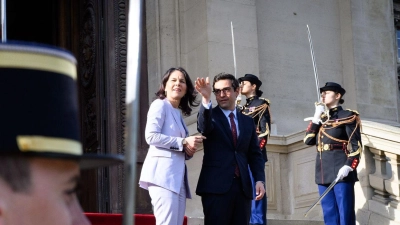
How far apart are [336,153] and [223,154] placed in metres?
3.08

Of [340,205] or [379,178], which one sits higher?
[379,178]

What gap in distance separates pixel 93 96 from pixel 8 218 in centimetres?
999

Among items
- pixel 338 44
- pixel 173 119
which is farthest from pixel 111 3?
pixel 173 119

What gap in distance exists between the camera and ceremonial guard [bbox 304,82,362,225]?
9.20m

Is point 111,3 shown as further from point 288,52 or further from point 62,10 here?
point 288,52

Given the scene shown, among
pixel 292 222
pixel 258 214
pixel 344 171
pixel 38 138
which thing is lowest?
pixel 292 222

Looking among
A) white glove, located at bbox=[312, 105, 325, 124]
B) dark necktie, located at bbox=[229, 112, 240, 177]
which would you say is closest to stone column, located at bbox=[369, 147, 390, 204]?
white glove, located at bbox=[312, 105, 325, 124]

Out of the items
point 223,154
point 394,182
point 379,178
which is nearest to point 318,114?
point 379,178

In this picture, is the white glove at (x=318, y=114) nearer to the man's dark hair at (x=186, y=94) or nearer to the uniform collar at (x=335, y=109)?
the uniform collar at (x=335, y=109)

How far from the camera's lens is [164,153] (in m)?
6.24

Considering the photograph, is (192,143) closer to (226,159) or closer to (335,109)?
(226,159)

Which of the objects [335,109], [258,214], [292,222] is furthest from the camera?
[292,222]

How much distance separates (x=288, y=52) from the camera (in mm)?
12180

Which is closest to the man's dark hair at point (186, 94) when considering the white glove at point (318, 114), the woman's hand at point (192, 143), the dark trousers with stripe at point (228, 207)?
the woman's hand at point (192, 143)
